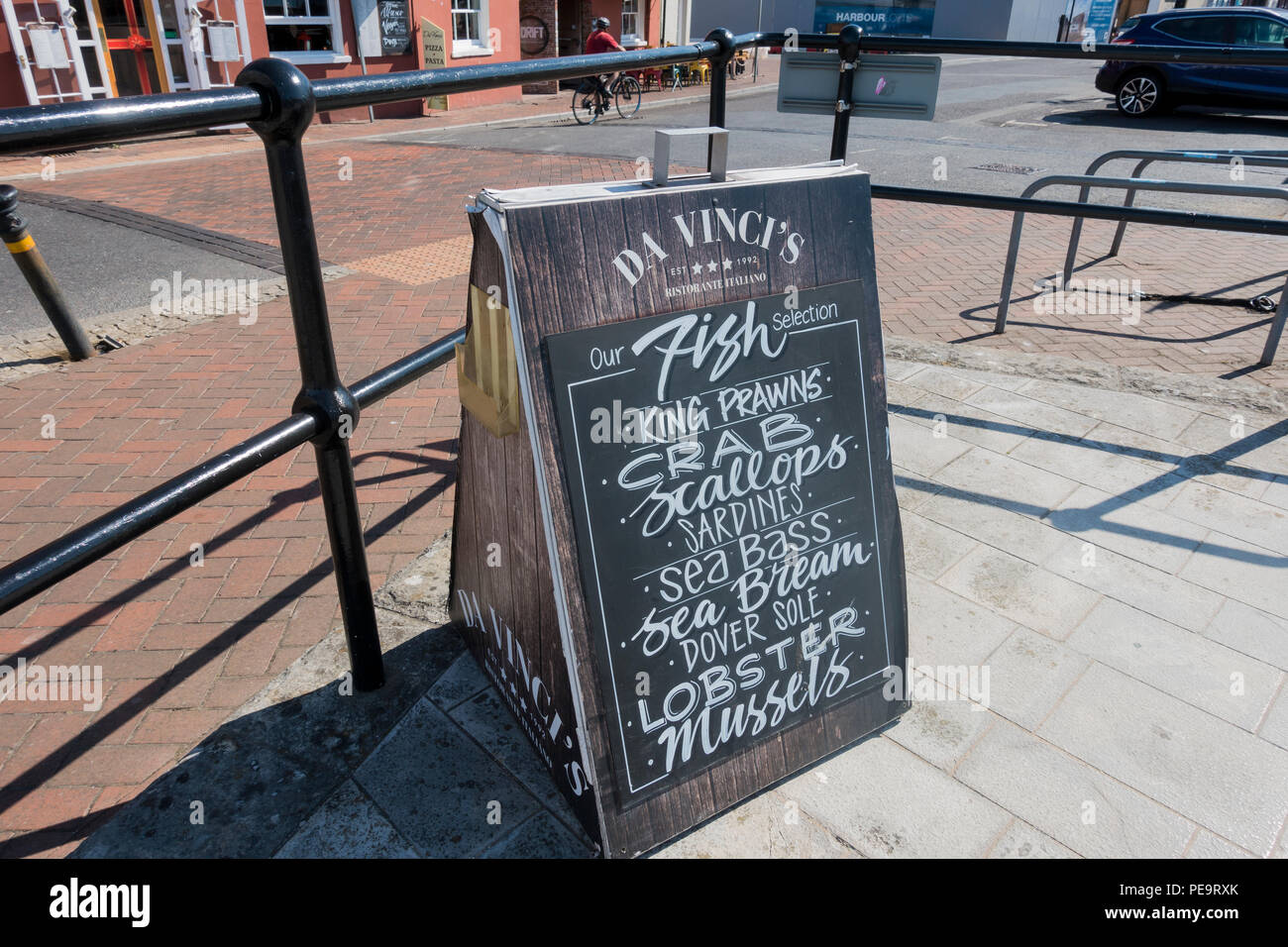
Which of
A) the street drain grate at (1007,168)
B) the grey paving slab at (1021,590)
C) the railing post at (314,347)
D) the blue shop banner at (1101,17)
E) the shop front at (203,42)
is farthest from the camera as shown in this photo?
the blue shop banner at (1101,17)

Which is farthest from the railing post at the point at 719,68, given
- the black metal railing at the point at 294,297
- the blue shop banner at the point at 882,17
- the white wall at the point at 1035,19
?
the blue shop banner at the point at 882,17

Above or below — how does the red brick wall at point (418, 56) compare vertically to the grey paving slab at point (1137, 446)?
above

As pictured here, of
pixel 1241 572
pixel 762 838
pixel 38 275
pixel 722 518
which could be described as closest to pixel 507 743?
pixel 762 838

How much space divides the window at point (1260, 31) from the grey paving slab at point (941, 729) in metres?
16.1

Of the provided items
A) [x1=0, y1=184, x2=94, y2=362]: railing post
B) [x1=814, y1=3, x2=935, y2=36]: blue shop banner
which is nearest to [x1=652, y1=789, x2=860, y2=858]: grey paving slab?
[x1=0, y1=184, x2=94, y2=362]: railing post

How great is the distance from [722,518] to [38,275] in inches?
179

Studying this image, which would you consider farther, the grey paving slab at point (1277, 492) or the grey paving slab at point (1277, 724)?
the grey paving slab at point (1277, 492)

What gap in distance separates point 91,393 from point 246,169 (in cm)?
728

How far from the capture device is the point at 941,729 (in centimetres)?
231

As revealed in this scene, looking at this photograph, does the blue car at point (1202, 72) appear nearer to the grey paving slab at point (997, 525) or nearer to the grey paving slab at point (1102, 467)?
the grey paving slab at point (1102, 467)

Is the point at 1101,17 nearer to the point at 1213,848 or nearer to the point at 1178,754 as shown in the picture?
the point at 1178,754

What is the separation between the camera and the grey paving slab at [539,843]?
1958mm

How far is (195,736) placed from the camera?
2359 millimetres
